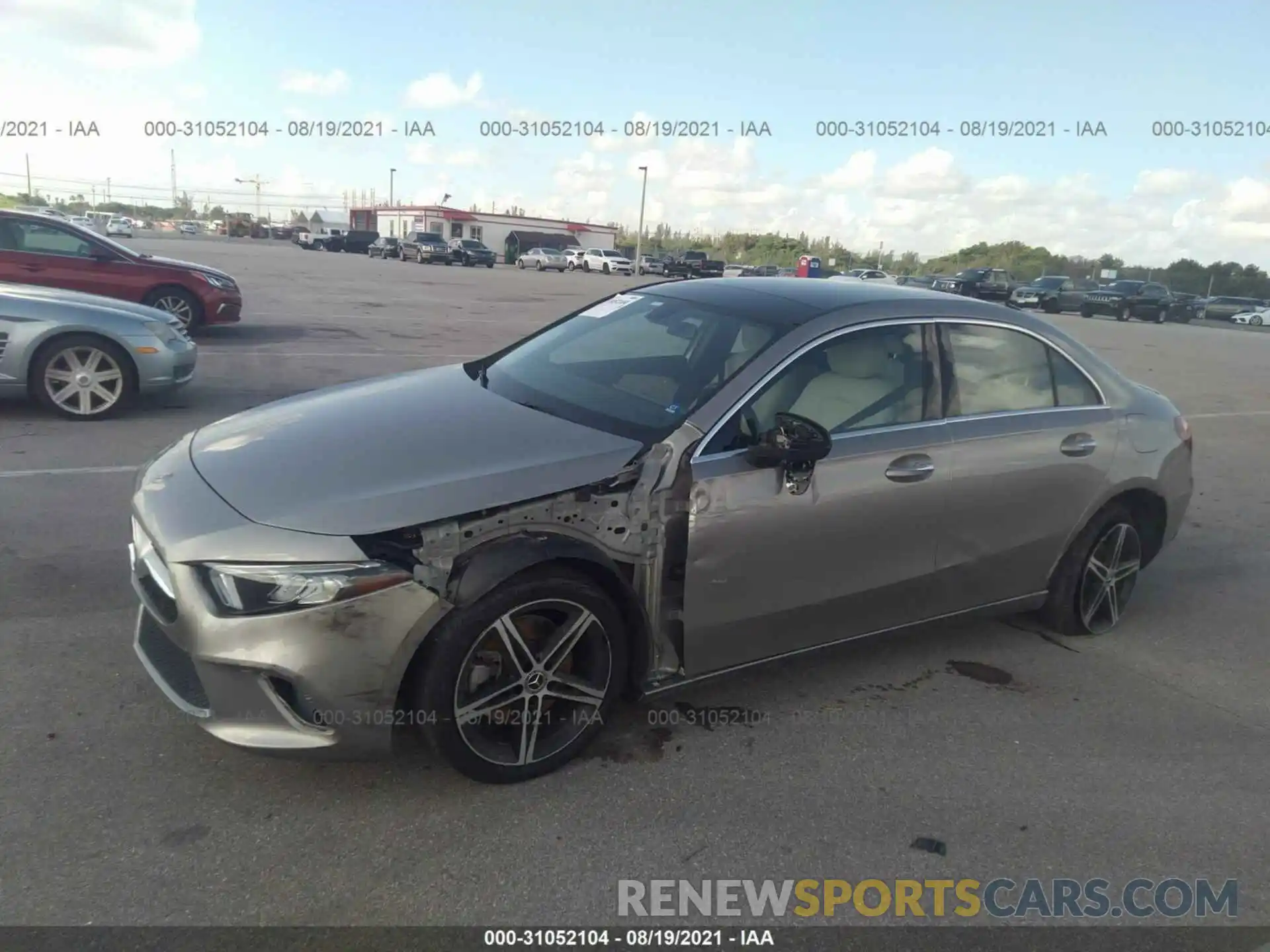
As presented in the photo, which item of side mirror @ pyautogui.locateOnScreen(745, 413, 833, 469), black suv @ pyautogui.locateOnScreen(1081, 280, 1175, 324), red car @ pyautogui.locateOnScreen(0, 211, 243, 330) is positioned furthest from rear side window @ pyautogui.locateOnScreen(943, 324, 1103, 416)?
black suv @ pyautogui.locateOnScreen(1081, 280, 1175, 324)

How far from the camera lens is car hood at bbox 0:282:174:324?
25.6 feet

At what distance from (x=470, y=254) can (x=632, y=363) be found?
52773 millimetres

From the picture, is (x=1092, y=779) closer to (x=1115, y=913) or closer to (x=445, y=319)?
(x=1115, y=913)

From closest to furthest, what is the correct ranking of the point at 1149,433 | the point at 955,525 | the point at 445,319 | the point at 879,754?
the point at 879,754, the point at 955,525, the point at 1149,433, the point at 445,319

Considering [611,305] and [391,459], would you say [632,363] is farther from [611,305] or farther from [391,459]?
[391,459]

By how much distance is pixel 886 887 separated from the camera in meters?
2.92

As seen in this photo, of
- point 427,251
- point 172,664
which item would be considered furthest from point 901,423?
point 427,251

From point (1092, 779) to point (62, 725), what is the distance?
12.1 ft

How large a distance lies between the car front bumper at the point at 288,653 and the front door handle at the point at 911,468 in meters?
1.87

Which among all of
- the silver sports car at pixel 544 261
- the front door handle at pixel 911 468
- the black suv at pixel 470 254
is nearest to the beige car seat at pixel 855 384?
the front door handle at pixel 911 468

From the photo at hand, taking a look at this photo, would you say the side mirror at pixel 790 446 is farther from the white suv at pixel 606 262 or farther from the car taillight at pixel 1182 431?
the white suv at pixel 606 262

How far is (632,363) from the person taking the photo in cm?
418

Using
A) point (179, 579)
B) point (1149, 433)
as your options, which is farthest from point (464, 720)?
point (1149, 433)

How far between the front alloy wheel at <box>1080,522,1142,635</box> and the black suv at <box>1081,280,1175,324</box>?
3846cm
